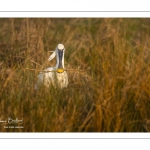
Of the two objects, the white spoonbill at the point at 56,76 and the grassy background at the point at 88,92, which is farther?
the white spoonbill at the point at 56,76

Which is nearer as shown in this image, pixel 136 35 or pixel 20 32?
pixel 20 32

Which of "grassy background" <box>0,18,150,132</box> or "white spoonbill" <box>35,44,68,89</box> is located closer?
"grassy background" <box>0,18,150,132</box>

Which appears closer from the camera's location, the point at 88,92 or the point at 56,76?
the point at 88,92

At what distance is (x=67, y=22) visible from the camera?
32.7 ft

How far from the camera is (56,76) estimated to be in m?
6.61

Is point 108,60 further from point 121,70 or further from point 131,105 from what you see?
point 131,105

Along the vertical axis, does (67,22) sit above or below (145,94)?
above

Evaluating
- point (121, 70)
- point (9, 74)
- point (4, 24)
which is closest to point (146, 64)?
point (121, 70)

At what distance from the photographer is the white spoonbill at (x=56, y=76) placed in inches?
258

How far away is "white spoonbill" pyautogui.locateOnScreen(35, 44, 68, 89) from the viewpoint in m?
6.55

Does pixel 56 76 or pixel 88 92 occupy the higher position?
pixel 56 76
